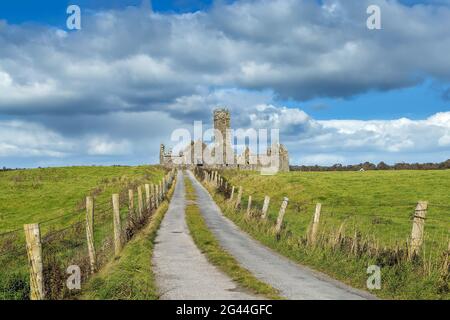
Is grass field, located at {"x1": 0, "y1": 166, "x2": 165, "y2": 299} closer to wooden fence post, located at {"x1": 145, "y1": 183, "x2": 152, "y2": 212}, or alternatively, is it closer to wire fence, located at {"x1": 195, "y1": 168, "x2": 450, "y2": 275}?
wooden fence post, located at {"x1": 145, "y1": 183, "x2": 152, "y2": 212}

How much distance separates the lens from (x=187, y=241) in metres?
22.1

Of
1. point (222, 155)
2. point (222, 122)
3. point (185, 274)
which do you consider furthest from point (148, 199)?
point (222, 122)

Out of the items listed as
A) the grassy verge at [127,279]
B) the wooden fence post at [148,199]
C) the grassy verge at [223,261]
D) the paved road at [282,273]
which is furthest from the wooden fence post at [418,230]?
the wooden fence post at [148,199]

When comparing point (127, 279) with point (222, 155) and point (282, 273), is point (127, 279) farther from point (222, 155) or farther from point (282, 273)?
point (222, 155)

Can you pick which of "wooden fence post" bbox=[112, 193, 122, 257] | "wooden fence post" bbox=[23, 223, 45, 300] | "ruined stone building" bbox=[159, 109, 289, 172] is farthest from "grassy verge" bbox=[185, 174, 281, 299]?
"ruined stone building" bbox=[159, 109, 289, 172]

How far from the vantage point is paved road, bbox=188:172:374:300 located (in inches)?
490

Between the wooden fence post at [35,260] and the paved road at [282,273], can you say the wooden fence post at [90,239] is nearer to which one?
the wooden fence post at [35,260]

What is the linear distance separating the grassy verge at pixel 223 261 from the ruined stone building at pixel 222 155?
67667mm

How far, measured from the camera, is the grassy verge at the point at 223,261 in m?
12.4

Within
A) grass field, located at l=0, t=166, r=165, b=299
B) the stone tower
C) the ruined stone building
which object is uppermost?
the stone tower

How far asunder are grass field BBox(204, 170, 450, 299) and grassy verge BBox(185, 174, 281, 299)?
8.89 feet

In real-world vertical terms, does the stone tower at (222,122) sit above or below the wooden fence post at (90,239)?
above
